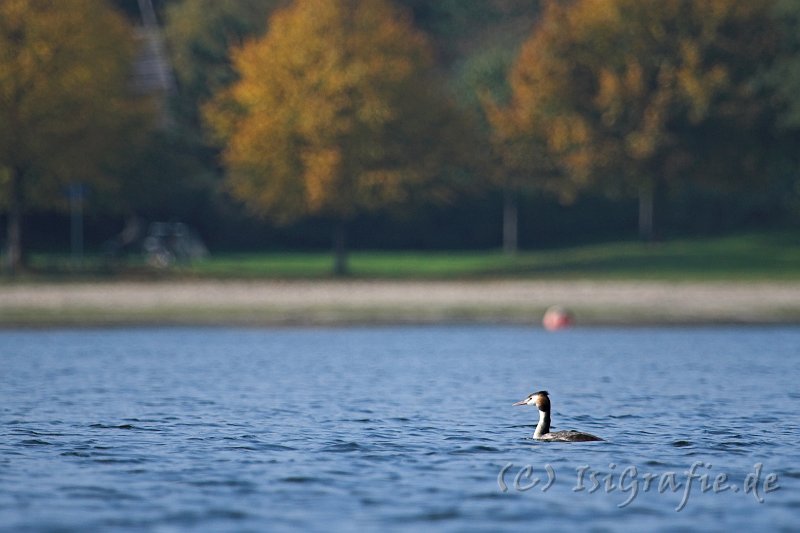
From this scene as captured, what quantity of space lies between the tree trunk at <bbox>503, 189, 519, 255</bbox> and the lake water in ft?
95.0

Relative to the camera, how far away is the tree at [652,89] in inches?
2189

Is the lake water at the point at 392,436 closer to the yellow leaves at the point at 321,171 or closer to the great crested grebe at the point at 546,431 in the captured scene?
the great crested grebe at the point at 546,431

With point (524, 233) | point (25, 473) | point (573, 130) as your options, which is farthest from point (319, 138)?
point (25, 473)

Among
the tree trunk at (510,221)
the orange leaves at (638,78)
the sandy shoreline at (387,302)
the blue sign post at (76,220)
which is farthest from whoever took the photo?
the tree trunk at (510,221)

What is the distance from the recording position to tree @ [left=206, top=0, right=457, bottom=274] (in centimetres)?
5062

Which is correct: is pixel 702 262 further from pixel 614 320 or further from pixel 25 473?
pixel 25 473

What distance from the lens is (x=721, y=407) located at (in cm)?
2183

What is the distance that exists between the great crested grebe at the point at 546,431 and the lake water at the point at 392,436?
13 cm

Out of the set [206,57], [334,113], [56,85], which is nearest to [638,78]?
[334,113]

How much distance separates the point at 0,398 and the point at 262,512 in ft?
34.9

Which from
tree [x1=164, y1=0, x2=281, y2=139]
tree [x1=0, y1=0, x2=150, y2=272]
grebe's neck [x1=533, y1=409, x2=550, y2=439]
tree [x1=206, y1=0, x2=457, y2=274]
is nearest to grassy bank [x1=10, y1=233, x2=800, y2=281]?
tree [x1=206, y1=0, x2=457, y2=274]

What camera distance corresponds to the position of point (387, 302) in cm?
4094

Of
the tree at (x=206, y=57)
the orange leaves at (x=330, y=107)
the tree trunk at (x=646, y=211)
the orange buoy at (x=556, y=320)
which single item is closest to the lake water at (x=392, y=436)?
the orange buoy at (x=556, y=320)

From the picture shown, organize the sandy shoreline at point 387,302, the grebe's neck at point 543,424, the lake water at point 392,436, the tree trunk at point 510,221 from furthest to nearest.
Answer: the tree trunk at point 510,221
the sandy shoreline at point 387,302
the grebe's neck at point 543,424
the lake water at point 392,436
